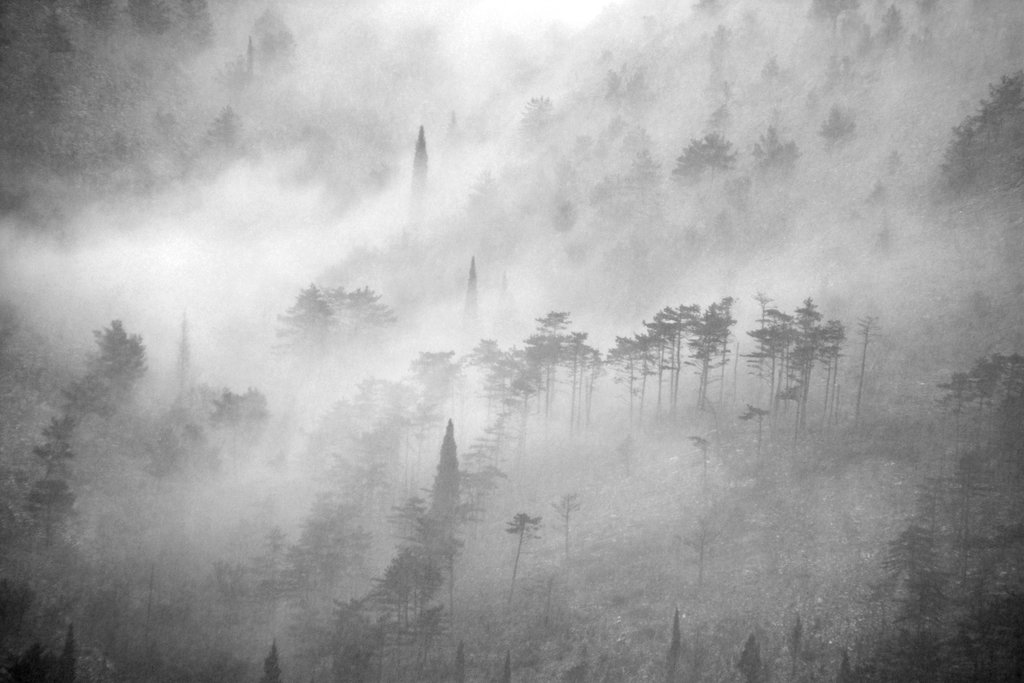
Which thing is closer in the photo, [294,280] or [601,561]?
[601,561]

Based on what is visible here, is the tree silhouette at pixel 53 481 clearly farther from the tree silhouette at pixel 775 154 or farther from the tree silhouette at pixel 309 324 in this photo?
the tree silhouette at pixel 775 154

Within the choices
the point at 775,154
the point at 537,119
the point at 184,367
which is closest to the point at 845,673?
the point at 184,367

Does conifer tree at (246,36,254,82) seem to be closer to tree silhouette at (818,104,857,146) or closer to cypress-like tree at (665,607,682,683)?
tree silhouette at (818,104,857,146)

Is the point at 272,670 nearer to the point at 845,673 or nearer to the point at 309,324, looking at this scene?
the point at 845,673

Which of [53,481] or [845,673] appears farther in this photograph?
[53,481]

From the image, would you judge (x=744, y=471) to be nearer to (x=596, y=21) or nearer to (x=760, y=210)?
(x=760, y=210)

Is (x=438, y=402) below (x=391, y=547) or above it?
above

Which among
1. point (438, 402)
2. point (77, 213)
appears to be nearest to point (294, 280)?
point (77, 213)
